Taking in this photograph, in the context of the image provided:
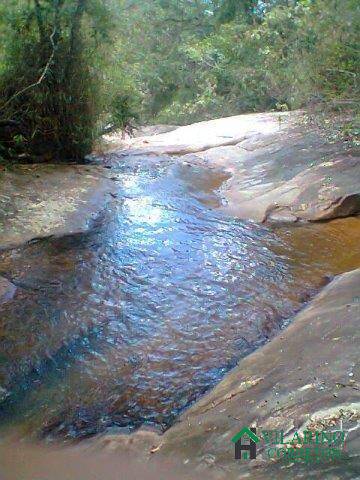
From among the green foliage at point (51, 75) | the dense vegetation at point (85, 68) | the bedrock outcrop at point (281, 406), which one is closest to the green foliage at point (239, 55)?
the dense vegetation at point (85, 68)

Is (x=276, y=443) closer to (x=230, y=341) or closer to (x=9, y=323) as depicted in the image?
(x=230, y=341)

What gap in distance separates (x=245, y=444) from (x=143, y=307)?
233 centimetres

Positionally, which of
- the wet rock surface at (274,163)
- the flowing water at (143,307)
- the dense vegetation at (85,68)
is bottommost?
the flowing water at (143,307)

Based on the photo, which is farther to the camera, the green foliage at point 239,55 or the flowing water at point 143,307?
the green foliage at point 239,55

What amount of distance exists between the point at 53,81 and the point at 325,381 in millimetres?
7878

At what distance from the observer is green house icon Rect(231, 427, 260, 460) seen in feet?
8.18

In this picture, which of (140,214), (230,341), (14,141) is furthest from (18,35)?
(230,341)

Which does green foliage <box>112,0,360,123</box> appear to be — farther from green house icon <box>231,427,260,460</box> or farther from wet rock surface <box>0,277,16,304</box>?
green house icon <box>231,427,260,460</box>

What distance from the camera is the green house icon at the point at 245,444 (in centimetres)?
249

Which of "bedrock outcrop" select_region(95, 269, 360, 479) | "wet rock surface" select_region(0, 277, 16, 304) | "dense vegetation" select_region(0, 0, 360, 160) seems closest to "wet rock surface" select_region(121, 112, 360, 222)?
"dense vegetation" select_region(0, 0, 360, 160)

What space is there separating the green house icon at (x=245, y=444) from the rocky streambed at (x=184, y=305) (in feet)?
0.16

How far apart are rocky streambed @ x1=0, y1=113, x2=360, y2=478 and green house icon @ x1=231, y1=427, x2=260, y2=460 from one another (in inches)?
2.0

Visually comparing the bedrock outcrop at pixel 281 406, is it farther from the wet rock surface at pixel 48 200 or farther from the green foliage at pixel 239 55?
the green foliage at pixel 239 55

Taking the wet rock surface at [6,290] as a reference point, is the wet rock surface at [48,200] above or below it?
above
